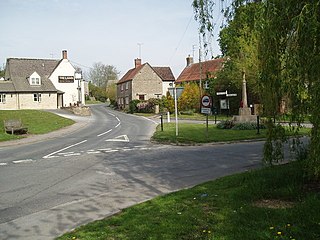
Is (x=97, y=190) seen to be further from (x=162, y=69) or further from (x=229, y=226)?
(x=162, y=69)

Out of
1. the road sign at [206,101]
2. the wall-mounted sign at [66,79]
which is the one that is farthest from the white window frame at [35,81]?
the road sign at [206,101]

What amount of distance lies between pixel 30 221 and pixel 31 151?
39.4 feet

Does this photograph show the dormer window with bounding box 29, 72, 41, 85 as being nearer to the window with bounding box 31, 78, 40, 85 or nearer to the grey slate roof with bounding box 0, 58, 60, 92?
the window with bounding box 31, 78, 40, 85

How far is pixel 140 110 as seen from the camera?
56.4m

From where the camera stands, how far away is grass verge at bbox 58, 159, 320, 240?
5.30 meters

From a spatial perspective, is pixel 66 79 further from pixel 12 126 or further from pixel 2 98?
pixel 12 126

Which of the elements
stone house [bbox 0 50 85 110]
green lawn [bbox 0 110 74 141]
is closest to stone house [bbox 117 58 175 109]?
stone house [bbox 0 50 85 110]

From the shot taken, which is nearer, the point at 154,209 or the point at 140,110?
the point at 154,209

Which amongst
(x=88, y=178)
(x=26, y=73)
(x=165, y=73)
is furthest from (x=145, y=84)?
(x=88, y=178)

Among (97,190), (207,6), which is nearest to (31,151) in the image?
(97,190)

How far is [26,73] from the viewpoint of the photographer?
59.7 m

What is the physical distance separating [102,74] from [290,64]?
109 meters

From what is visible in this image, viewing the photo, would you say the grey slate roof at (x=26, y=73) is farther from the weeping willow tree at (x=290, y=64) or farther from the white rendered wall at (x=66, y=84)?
the weeping willow tree at (x=290, y=64)

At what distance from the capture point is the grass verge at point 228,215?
5.30 m
